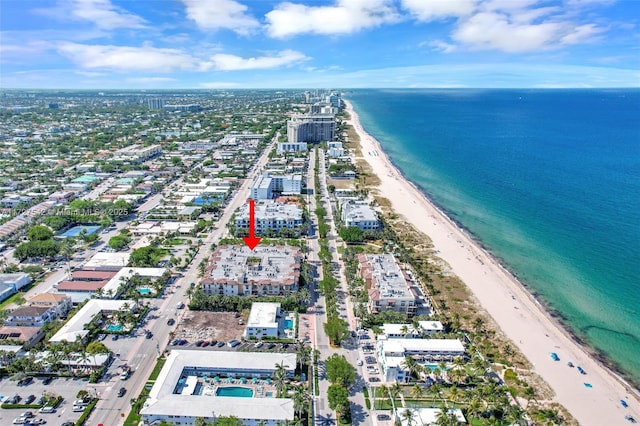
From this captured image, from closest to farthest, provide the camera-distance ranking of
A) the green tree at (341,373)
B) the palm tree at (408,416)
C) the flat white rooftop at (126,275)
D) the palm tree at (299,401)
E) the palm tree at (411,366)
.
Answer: the palm tree at (408,416) < the palm tree at (299,401) < the green tree at (341,373) < the palm tree at (411,366) < the flat white rooftop at (126,275)

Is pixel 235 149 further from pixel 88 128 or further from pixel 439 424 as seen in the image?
pixel 439 424

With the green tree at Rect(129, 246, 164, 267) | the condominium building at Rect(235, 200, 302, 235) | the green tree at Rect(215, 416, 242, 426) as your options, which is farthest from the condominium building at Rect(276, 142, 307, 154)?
the green tree at Rect(215, 416, 242, 426)

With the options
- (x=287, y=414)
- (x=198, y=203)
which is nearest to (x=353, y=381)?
(x=287, y=414)

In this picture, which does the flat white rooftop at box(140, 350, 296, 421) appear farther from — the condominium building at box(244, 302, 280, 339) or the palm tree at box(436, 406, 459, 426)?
the palm tree at box(436, 406, 459, 426)

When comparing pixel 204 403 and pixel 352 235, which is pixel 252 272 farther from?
pixel 204 403

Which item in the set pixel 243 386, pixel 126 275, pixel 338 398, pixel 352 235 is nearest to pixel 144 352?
pixel 243 386

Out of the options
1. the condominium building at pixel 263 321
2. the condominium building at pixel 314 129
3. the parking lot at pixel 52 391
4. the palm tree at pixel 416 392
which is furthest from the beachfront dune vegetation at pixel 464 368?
the condominium building at pixel 314 129

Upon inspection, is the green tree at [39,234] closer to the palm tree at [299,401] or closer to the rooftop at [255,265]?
the rooftop at [255,265]
